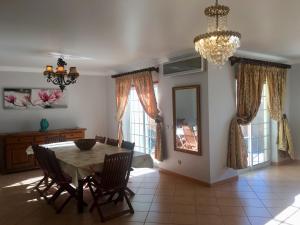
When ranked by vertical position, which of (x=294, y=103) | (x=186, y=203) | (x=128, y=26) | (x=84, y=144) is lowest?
(x=186, y=203)

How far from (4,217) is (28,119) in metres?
3.10

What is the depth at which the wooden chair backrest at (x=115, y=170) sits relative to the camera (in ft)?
10.1

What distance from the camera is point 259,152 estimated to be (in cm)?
560

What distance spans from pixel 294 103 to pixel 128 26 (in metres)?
4.69

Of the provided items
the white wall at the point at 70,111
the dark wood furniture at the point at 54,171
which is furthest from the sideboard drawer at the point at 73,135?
the dark wood furniture at the point at 54,171

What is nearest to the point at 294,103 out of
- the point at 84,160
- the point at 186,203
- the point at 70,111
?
the point at 186,203

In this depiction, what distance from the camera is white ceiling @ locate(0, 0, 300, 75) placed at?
2385 millimetres

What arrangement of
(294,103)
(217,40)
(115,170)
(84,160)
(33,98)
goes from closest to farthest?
(217,40), (115,170), (84,160), (294,103), (33,98)

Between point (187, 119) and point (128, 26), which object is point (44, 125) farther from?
point (128, 26)

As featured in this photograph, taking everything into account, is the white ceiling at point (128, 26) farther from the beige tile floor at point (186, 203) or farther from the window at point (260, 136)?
the beige tile floor at point (186, 203)

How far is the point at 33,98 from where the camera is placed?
608 centimetres

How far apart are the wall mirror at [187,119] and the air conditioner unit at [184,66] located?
0.28 meters

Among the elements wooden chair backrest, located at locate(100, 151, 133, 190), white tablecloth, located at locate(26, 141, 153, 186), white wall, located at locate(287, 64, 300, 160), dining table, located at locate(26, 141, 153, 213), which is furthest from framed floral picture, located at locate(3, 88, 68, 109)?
white wall, located at locate(287, 64, 300, 160)

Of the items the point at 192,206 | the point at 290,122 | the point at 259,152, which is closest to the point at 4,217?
the point at 192,206
